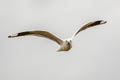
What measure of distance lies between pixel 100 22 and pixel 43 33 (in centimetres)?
482

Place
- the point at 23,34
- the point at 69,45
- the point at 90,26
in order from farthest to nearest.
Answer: the point at 90,26 < the point at 69,45 < the point at 23,34

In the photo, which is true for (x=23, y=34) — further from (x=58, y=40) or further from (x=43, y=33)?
(x=58, y=40)

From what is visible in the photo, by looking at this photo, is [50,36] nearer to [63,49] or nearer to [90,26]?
[63,49]

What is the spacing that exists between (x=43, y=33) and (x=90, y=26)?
395 cm

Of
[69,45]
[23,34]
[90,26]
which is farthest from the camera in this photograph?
[90,26]

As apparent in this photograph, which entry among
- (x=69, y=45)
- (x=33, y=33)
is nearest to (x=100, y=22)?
(x=69, y=45)

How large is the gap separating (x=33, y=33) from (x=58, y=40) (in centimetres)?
250

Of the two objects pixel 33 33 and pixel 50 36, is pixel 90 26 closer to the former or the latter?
pixel 50 36

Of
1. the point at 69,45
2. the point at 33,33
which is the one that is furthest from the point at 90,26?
the point at 33,33

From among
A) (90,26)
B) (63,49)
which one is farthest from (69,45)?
(90,26)

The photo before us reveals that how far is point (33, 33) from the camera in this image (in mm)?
20531

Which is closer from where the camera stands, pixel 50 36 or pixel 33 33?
pixel 33 33

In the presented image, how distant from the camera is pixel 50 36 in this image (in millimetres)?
22406

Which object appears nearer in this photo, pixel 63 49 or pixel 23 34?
pixel 23 34
